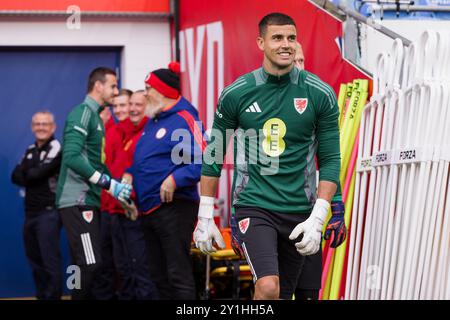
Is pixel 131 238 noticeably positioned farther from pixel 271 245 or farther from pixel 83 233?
pixel 271 245

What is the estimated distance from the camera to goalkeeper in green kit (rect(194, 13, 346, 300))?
5.35 m

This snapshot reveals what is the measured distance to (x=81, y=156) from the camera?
778 cm

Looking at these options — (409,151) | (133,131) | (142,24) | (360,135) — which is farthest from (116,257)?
(409,151)

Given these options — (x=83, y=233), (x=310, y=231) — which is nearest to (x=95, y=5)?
Result: (x=83, y=233)

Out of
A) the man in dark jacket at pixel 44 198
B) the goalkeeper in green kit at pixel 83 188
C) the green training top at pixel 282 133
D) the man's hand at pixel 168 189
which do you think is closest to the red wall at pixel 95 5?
the man in dark jacket at pixel 44 198

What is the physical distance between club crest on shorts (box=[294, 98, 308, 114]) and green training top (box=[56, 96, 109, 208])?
2800mm

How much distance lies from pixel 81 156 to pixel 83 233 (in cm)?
61

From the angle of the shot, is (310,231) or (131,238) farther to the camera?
(131,238)

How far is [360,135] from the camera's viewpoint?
685 cm

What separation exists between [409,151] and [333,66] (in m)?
1.43

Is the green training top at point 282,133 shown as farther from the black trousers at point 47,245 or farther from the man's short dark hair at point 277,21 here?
the black trousers at point 47,245

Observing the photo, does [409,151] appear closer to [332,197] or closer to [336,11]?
[332,197]

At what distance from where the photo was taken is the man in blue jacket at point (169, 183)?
7.34 meters

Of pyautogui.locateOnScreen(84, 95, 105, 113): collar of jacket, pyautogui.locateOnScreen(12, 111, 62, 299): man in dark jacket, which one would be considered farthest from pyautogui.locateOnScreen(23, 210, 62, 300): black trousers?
pyautogui.locateOnScreen(84, 95, 105, 113): collar of jacket
